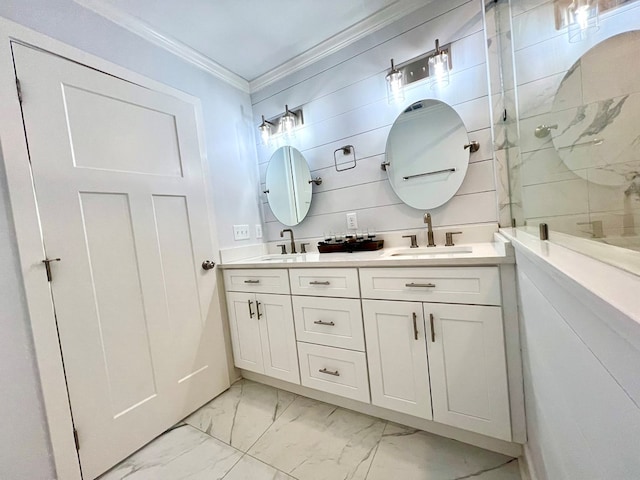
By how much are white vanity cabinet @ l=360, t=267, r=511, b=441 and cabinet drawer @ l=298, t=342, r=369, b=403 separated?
0.06 metres

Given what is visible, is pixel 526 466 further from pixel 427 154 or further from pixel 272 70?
pixel 272 70

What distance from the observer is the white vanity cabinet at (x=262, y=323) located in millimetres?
1561

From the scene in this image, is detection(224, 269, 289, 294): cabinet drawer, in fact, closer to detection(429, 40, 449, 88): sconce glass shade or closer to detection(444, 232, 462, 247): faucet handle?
detection(444, 232, 462, 247): faucet handle

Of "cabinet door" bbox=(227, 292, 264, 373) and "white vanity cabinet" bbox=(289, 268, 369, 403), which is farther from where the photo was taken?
"cabinet door" bbox=(227, 292, 264, 373)

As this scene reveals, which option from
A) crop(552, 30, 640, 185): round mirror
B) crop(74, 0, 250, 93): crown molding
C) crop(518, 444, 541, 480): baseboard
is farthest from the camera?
crop(74, 0, 250, 93): crown molding

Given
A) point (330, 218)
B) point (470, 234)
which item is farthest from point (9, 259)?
point (470, 234)

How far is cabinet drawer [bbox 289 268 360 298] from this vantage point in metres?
1.31

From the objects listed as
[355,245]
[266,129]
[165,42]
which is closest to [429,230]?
[355,245]

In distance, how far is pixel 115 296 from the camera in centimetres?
133

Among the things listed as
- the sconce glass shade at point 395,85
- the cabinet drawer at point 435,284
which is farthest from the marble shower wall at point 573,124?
the sconce glass shade at point 395,85

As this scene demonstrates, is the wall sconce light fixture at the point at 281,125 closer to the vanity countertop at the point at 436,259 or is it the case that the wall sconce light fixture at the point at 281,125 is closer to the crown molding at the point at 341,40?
the crown molding at the point at 341,40

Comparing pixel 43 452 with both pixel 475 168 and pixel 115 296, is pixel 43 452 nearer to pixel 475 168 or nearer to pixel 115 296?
pixel 115 296

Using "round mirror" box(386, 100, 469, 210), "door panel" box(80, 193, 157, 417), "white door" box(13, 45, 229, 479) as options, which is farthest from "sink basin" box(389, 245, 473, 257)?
"door panel" box(80, 193, 157, 417)

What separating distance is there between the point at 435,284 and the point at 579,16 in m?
0.96
